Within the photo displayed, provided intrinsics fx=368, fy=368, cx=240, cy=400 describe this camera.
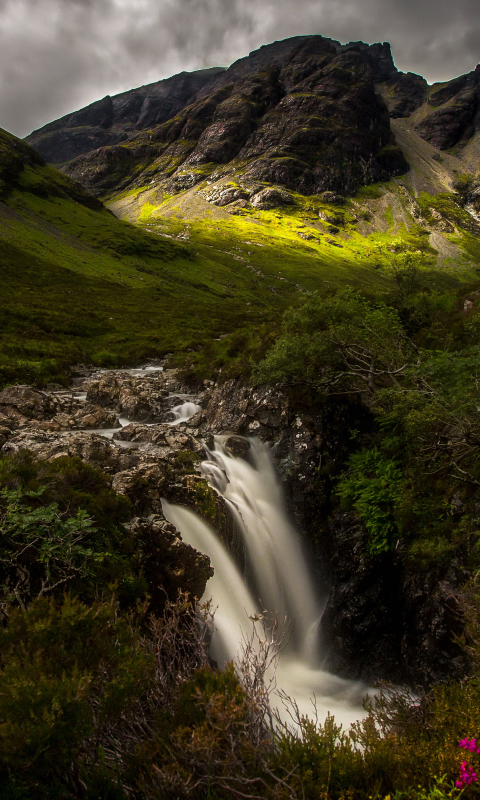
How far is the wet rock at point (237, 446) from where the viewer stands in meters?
17.7

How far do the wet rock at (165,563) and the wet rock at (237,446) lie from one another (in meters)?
7.86

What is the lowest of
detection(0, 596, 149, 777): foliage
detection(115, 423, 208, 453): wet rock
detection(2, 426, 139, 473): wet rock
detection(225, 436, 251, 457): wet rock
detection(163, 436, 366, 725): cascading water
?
detection(163, 436, 366, 725): cascading water

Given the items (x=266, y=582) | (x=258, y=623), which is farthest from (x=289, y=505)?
(x=258, y=623)

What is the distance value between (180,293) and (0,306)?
54.5 meters

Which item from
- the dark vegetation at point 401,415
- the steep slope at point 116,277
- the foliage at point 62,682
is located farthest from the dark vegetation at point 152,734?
the steep slope at point 116,277

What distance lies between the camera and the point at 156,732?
15.2 feet

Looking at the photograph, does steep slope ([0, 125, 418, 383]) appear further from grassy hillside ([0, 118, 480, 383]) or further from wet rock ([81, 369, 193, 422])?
wet rock ([81, 369, 193, 422])

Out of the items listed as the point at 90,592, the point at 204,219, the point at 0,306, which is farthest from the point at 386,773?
the point at 204,219

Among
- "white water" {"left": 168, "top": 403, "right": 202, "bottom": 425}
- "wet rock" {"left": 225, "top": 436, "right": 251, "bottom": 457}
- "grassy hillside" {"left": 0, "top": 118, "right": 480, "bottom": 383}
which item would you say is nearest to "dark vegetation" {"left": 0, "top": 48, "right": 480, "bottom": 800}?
"wet rock" {"left": 225, "top": 436, "right": 251, "bottom": 457}

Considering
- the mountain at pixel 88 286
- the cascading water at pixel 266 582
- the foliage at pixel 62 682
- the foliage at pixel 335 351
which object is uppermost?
the mountain at pixel 88 286

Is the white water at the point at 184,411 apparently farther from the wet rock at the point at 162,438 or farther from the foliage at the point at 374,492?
the foliage at the point at 374,492

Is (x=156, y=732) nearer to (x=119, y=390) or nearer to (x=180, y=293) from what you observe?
(x=119, y=390)

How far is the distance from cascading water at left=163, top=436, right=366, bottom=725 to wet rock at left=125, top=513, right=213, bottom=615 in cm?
196

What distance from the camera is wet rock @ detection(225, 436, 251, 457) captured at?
1769 centimetres
